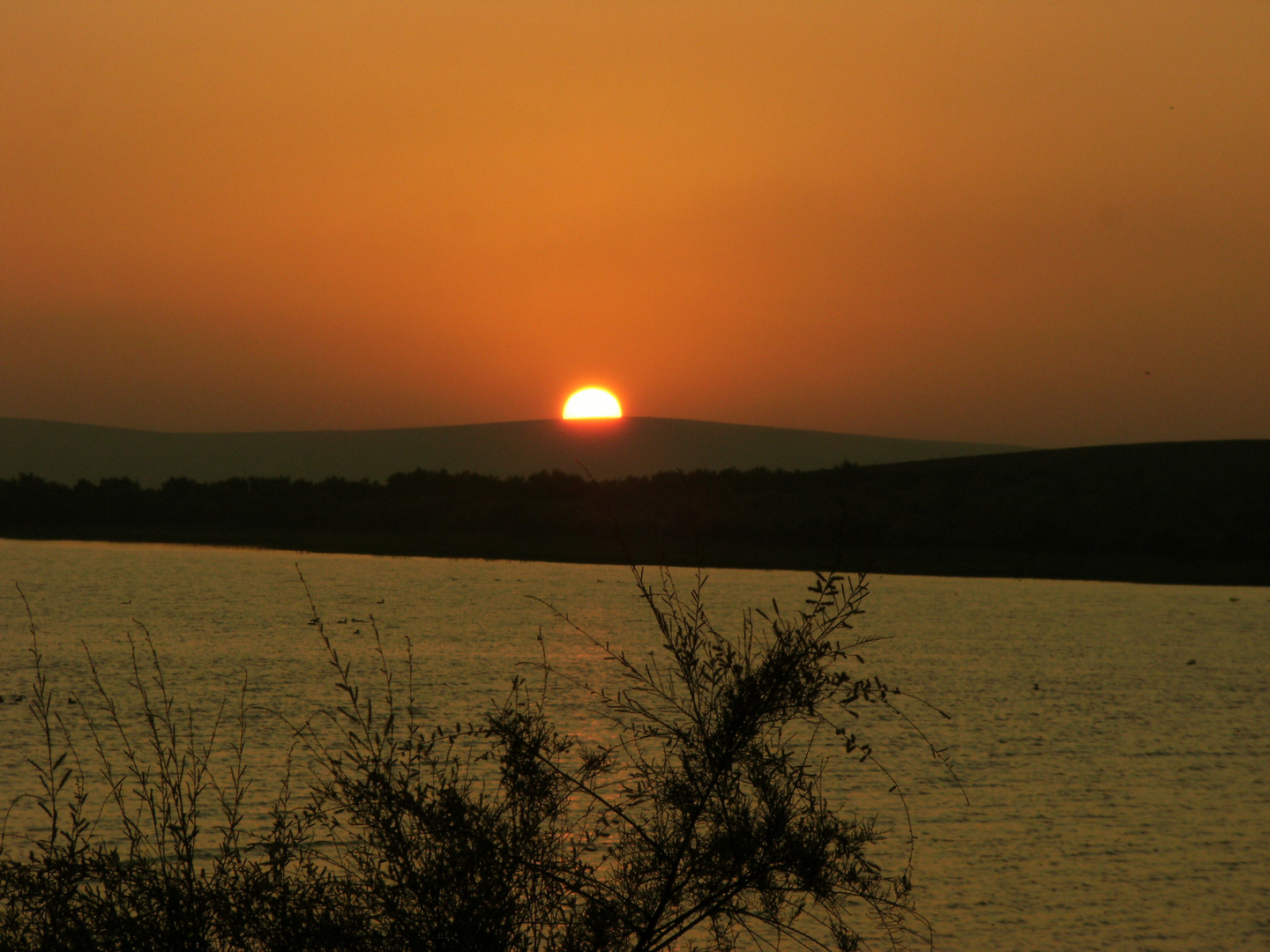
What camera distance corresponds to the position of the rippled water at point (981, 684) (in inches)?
356

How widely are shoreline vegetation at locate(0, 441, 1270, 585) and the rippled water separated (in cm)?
624

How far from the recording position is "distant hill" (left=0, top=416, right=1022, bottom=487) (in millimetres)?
115438

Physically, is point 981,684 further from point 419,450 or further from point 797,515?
point 419,450

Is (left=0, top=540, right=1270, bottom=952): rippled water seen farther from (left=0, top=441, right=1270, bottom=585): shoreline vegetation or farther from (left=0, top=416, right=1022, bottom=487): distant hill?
(left=0, top=416, right=1022, bottom=487): distant hill

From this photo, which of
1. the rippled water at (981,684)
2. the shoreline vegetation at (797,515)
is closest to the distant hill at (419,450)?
the shoreline vegetation at (797,515)

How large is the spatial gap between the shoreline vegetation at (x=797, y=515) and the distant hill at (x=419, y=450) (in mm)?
47291

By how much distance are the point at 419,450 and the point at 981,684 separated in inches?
4335

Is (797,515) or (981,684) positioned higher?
(797,515)

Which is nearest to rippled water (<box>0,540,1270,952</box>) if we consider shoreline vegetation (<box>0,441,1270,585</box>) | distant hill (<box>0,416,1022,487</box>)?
shoreline vegetation (<box>0,441,1270,585</box>)

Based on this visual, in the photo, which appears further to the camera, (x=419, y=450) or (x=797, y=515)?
(x=419, y=450)

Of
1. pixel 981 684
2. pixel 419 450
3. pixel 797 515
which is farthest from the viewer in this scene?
pixel 419 450

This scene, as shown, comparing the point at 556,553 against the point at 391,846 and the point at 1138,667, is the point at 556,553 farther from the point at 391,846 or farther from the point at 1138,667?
the point at 391,846

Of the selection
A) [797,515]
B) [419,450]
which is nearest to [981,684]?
A: [797,515]

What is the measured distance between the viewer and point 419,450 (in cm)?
12512
